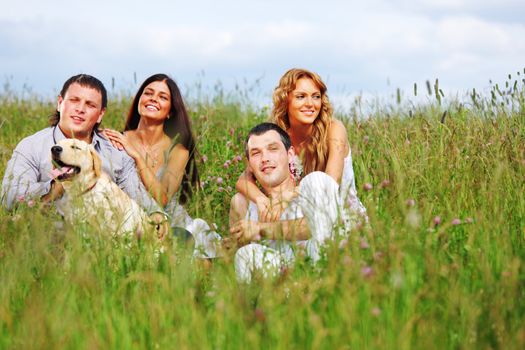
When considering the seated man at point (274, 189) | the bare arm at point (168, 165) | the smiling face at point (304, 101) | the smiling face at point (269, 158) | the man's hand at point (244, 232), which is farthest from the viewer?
the smiling face at point (304, 101)

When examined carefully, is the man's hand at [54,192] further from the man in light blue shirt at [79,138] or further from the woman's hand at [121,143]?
the woman's hand at [121,143]

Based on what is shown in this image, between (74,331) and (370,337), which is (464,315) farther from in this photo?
(74,331)

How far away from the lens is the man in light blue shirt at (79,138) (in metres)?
4.98

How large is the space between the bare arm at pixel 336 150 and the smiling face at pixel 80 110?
176 cm

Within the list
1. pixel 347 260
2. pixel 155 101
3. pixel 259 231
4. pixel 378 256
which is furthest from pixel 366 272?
pixel 155 101

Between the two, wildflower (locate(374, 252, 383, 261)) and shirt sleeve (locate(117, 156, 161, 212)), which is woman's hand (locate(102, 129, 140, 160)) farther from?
wildflower (locate(374, 252, 383, 261))

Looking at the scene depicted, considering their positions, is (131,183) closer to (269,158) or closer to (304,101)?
(269,158)

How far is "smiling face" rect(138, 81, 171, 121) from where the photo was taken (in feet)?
18.4

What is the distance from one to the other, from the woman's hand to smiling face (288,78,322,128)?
1270 mm

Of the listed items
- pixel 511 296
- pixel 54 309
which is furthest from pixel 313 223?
pixel 54 309

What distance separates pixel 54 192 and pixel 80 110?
2.34 feet

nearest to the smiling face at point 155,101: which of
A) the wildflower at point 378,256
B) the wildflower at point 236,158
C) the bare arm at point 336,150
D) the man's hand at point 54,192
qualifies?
the wildflower at point 236,158

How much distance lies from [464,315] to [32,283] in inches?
79.2

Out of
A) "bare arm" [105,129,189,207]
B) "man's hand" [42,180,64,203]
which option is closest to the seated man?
"bare arm" [105,129,189,207]
